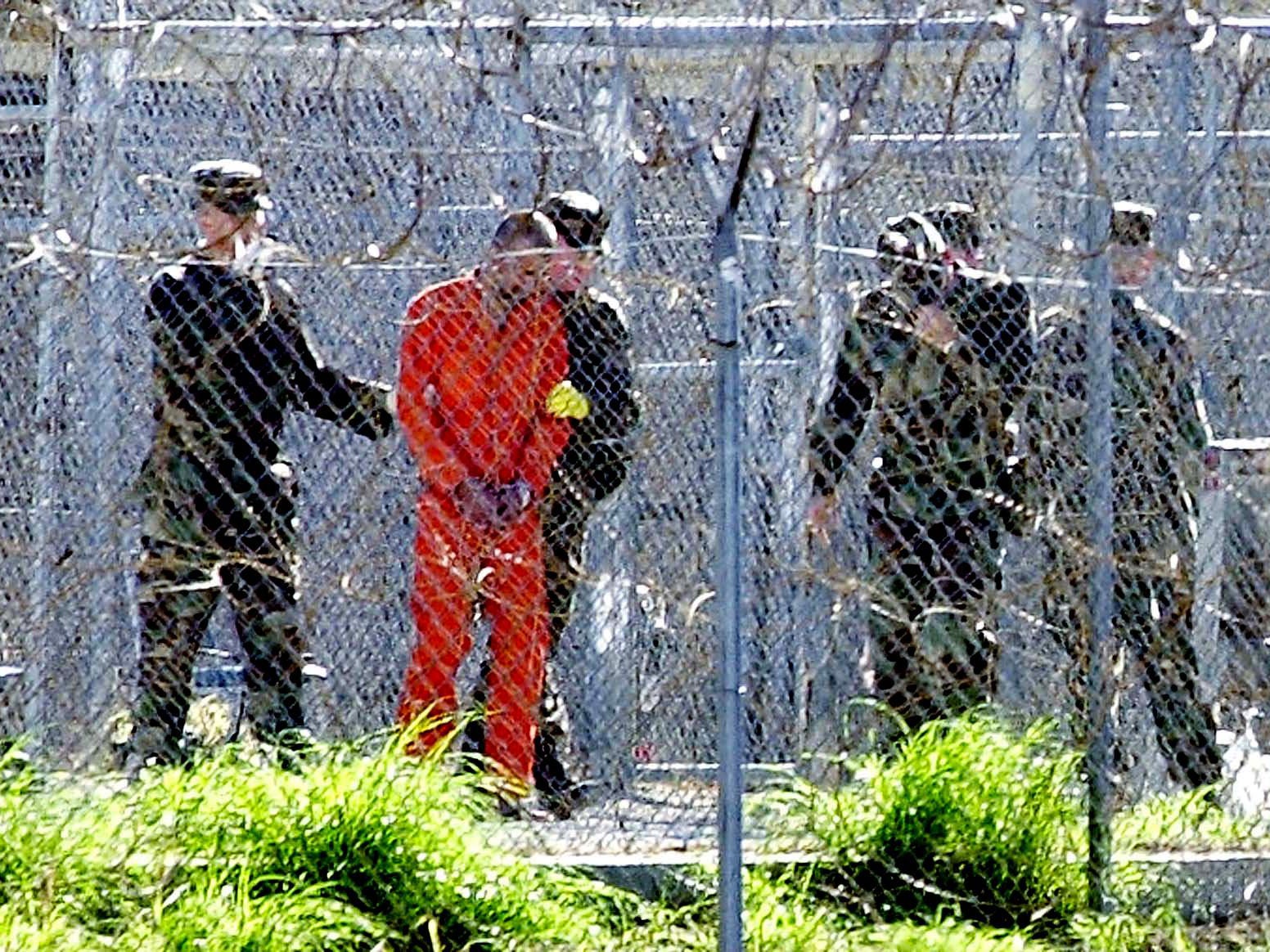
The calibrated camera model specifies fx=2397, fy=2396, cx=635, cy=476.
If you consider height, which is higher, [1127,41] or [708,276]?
[1127,41]

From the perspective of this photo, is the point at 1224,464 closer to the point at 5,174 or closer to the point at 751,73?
the point at 751,73

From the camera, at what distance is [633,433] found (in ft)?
19.6

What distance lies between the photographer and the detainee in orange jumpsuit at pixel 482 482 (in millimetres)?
5930

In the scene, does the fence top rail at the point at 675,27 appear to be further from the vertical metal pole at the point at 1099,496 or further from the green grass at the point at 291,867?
the green grass at the point at 291,867

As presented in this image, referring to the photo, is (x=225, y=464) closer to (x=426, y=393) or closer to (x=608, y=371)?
(x=426, y=393)

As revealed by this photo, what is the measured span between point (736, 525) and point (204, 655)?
236 cm

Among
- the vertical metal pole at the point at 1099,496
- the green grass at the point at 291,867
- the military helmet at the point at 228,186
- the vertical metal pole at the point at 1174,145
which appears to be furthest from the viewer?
the military helmet at the point at 228,186

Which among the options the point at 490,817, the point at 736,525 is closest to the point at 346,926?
the point at 490,817

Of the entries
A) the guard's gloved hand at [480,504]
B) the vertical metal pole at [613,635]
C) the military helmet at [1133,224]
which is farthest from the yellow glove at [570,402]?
the military helmet at [1133,224]

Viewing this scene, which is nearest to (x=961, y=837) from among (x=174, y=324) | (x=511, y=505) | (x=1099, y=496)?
(x=1099, y=496)

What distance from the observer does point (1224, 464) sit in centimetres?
630

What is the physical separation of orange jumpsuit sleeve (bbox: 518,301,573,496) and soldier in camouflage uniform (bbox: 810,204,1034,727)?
641 millimetres

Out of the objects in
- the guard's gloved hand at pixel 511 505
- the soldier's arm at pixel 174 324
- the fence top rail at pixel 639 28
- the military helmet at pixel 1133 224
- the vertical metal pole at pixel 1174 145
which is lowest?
the guard's gloved hand at pixel 511 505

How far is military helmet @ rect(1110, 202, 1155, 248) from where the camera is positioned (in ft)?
19.6
